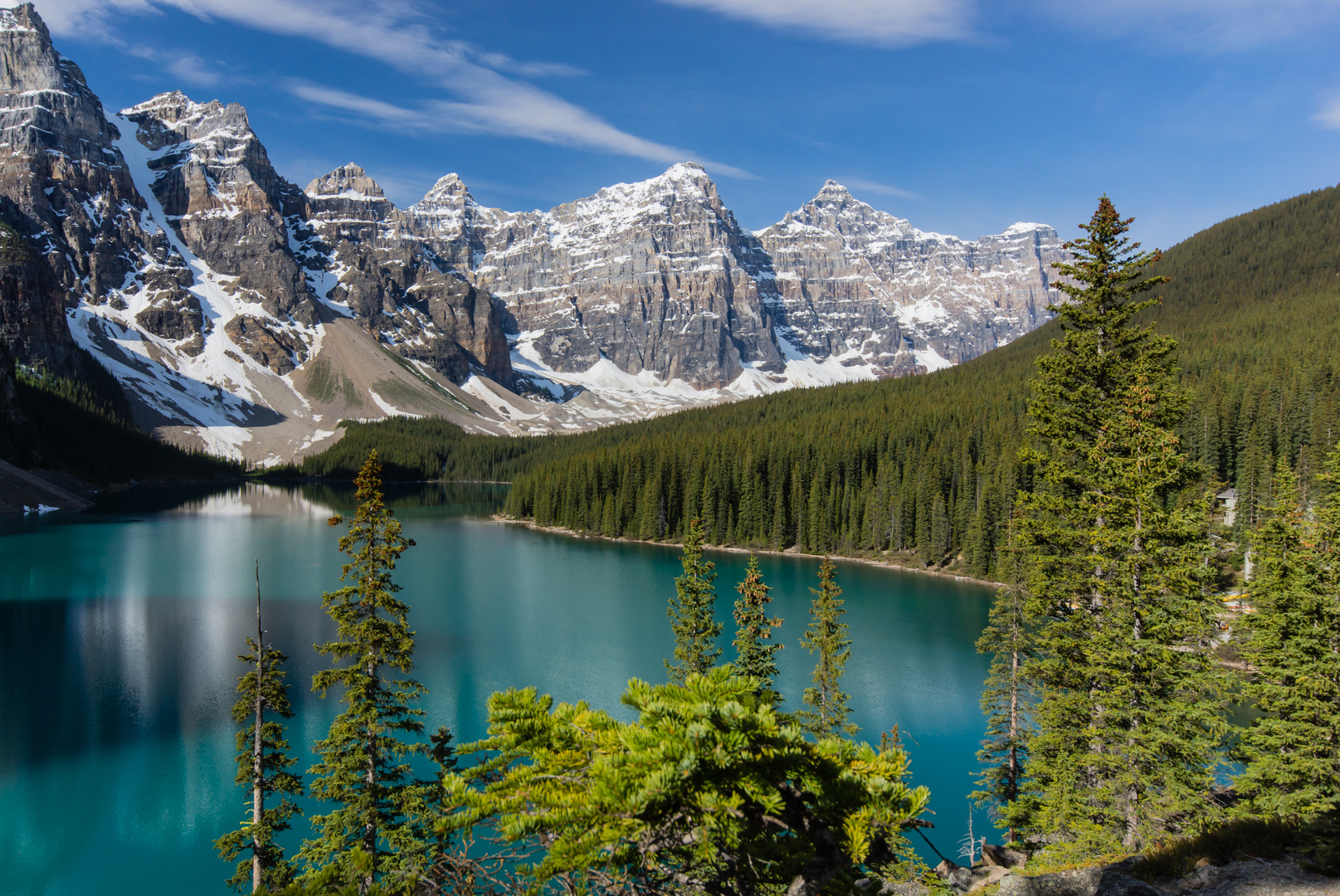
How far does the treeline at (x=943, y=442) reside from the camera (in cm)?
6775

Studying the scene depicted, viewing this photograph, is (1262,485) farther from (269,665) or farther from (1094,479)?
(269,665)

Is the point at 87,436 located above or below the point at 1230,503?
above

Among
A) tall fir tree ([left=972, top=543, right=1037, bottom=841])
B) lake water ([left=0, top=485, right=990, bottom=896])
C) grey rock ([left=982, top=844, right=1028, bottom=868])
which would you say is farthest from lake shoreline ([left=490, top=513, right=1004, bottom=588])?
grey rock ([left=982, top=844, right=1028, bottom=868])

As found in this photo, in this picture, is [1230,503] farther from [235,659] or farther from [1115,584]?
[235,659]

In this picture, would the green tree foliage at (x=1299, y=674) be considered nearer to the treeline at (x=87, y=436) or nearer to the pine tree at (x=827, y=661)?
the pine tree at (x=827, y=661)

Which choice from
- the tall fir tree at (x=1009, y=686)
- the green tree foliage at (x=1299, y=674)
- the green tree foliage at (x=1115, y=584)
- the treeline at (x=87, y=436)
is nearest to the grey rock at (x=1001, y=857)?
the green tree foliage at (x=1115, y=584)

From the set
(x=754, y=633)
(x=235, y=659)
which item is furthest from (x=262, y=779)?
→ (x=235, y=659)

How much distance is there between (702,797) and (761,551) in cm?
8299

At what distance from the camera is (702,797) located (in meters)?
4.69

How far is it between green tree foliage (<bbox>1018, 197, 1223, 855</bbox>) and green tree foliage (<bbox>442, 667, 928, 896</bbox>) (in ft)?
35.3

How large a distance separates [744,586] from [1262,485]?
59.3 metres

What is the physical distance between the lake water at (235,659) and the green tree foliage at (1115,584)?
10.2 meters

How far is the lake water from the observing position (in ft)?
77.2

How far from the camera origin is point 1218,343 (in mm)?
91500
